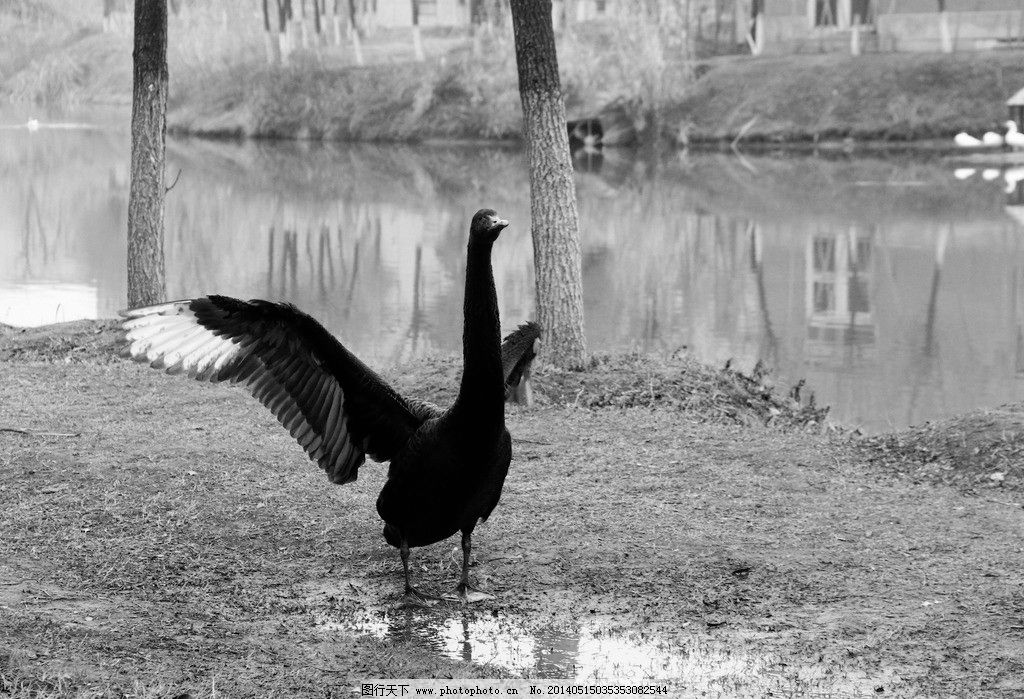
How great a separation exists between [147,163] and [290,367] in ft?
25.7

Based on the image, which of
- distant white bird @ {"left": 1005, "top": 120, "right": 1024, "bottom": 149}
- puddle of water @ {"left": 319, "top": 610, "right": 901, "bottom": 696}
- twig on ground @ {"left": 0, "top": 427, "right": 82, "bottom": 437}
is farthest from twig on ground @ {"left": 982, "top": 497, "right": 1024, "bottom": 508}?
distant white bird @ {"left": 1005, "top": 120, "right": 1024, "bottom": 149}

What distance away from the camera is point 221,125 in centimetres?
5412

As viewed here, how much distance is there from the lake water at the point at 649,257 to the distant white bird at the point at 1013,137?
3801 millimetres

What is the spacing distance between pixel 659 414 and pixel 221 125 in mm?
47616

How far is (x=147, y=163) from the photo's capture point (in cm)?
1265

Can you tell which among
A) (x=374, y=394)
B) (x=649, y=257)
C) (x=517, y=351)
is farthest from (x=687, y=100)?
(x=374, y=394)

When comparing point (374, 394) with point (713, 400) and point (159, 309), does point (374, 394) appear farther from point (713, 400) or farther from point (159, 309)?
point (713, 400)

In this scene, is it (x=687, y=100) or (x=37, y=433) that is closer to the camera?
(x=37, y=433)

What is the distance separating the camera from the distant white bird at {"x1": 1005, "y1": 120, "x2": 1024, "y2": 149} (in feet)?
134

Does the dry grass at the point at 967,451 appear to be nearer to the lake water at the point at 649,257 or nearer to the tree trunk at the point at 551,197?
the lake water at the point at 649,257

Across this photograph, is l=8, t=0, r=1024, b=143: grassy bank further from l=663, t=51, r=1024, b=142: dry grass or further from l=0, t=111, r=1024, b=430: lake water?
l=0, t=111, r=1024, b=430: lake water

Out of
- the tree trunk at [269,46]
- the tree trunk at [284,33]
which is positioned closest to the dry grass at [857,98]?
the tree trunk at [284,33]

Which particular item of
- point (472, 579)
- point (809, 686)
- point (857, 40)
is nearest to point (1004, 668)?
point (809, 686)

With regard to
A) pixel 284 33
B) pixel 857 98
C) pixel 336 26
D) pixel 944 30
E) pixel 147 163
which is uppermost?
pixel 336 26
